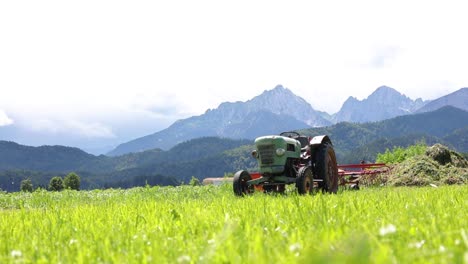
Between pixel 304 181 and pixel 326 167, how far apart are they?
1938 millimetres

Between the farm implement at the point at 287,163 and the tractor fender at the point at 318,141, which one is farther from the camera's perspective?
the tractor fender at the point at 318,141

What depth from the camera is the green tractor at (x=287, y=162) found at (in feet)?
40.0

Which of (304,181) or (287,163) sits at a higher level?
(287,163)

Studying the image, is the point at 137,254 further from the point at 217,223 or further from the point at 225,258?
the point at 217,223

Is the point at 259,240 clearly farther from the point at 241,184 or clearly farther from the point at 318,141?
the point at 318,141

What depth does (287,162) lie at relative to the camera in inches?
491

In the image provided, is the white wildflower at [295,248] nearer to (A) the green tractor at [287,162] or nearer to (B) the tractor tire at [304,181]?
(B) the tractor tire at [304,181]

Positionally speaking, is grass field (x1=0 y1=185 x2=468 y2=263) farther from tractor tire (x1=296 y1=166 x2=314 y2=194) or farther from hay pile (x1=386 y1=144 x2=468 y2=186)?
hay pile (x1=386 y1=144 x2=468 y2=186)

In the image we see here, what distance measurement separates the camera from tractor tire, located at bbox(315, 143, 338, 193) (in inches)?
500

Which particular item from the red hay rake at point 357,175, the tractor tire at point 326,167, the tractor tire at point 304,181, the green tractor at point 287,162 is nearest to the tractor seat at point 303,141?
the green tractor at point 287,162

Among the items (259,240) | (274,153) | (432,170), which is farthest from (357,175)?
(259,240)

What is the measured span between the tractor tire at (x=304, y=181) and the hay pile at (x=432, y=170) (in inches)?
306

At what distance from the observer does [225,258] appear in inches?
90.6

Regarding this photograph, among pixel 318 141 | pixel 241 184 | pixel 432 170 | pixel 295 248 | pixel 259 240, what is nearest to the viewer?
pixel 295 248
